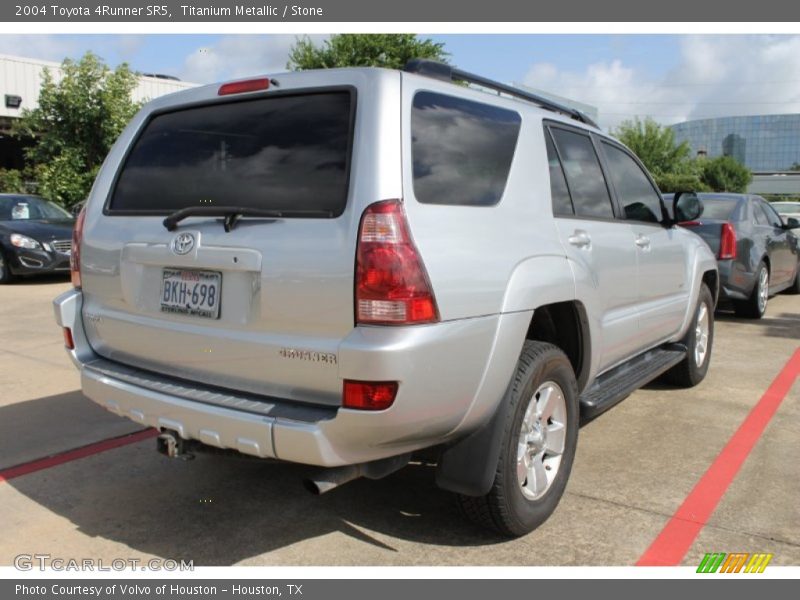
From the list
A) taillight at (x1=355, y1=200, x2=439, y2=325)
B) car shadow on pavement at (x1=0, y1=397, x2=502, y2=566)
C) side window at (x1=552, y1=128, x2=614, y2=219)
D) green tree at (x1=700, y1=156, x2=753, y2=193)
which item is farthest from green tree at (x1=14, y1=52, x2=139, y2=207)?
green tree at (x1=700, y1=156, x2=753, y2=193)

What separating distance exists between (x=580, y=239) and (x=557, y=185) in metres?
0.29

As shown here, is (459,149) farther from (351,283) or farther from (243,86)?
(243,86)

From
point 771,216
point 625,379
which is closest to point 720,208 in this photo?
point 771,216

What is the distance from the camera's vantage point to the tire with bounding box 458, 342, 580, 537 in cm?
306

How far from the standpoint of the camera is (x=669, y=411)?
5215 mm

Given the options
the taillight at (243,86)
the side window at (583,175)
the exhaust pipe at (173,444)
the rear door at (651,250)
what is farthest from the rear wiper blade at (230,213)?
the rear door at (651,250)

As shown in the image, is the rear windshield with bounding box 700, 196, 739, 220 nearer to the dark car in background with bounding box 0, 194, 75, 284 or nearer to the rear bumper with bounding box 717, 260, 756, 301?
the rear bumper with bounding box 717, 260, 756, 301

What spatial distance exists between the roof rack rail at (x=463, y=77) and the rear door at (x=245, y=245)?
0.37 meters

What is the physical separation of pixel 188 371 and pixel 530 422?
4.87ft

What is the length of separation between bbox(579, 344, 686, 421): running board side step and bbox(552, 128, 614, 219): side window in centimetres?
93

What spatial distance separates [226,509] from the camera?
3.60 metres

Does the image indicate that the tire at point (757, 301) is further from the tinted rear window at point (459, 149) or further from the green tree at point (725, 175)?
the green tree at point (725, 175)

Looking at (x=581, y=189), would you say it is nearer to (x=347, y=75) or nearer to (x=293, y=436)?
(x=347, y=75)

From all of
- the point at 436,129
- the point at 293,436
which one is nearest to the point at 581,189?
the point at 436,129
